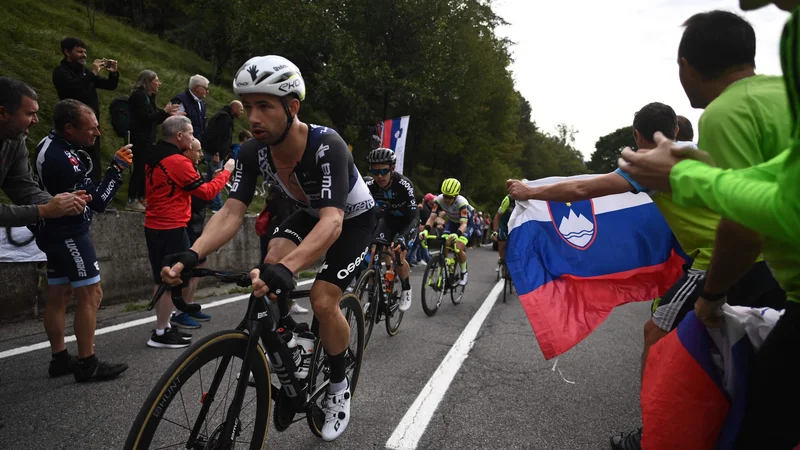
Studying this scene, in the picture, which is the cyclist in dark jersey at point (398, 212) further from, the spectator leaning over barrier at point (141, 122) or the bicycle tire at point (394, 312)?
the spectator leaning over barrier at point (141, 122)

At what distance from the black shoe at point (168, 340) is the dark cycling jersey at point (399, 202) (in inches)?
108

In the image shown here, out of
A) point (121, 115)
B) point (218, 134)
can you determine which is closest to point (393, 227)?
point (218, 134)

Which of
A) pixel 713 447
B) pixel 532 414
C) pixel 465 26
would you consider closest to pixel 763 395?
pixel 713 447

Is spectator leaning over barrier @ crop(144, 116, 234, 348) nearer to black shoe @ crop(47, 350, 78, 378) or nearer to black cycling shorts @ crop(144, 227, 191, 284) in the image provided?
black cycling shorts @ crop(144, 227, 191, 284)

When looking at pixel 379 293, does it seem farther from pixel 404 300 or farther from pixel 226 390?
pixel 226 390

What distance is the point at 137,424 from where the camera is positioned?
1873mm

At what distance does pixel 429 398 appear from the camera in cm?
384

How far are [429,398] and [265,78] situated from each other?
270 cm

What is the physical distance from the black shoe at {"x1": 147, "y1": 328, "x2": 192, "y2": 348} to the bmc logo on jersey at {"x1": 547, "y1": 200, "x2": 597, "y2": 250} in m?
3.73

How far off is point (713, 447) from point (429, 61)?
25441 mm

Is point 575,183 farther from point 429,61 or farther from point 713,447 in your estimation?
point 429,61

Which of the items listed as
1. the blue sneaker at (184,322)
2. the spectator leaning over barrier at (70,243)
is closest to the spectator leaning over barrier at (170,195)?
the blue sneaker at (184,322)

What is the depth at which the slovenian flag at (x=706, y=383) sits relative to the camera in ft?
5.01

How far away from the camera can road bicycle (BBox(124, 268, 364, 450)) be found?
1943 mm
